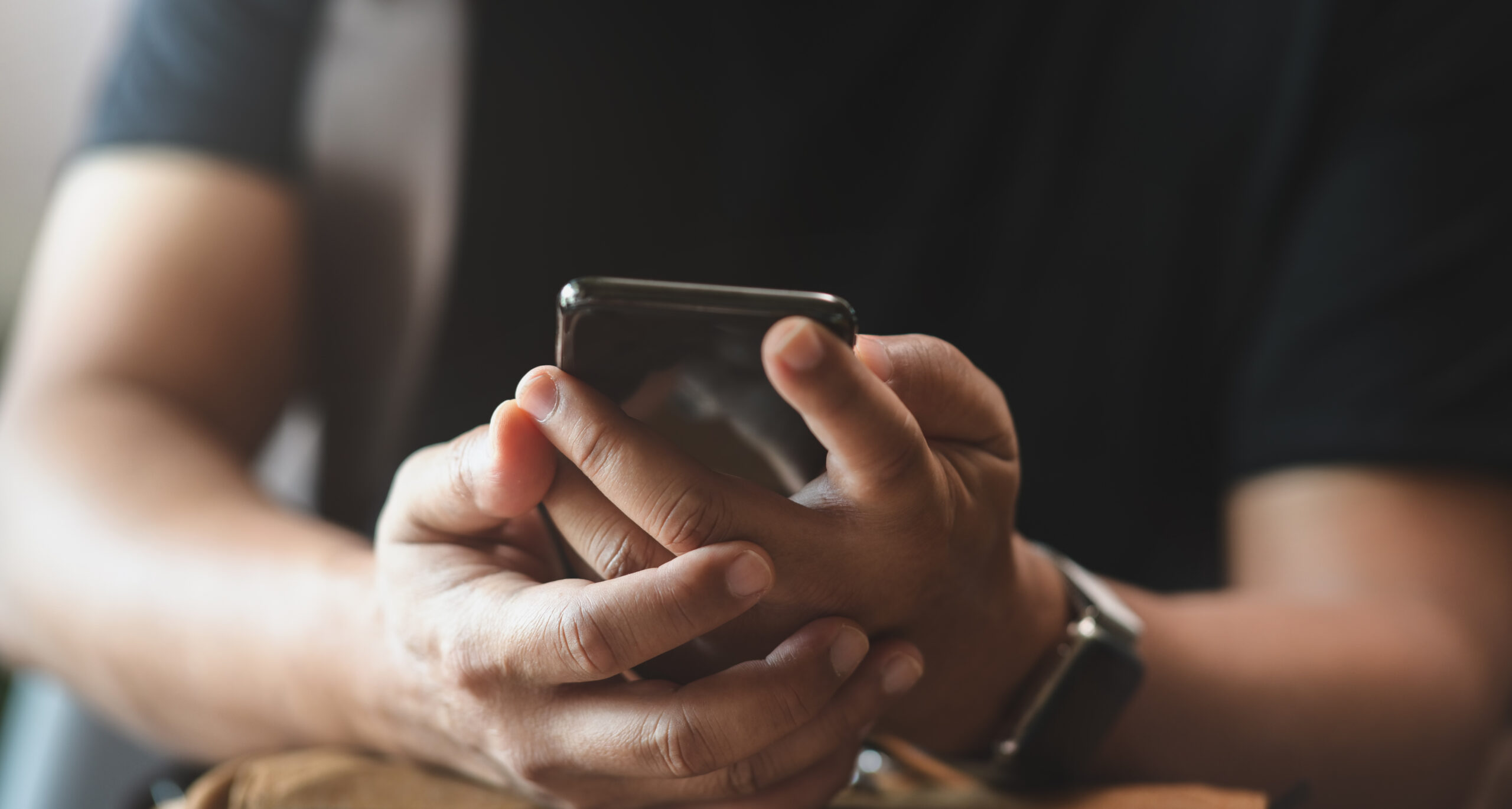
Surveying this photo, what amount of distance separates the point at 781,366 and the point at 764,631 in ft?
0.27

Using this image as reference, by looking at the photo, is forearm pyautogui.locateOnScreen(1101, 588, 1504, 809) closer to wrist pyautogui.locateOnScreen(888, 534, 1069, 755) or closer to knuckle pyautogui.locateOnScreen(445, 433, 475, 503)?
wrist pyautogui.locateOnScreen(888, 534, 1069, 755)

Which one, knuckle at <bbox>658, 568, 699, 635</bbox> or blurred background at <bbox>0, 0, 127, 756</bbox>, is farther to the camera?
blurred background at <bbox>0, 0, 127, 756</bbox>

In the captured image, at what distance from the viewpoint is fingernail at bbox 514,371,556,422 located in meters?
0.16

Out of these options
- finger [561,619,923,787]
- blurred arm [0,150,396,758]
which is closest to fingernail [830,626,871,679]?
finger [561,619,923,787]

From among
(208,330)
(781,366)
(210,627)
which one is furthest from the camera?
(208,330)

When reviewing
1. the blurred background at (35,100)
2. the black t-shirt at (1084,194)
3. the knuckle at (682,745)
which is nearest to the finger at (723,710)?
the knuckle at (682,745)

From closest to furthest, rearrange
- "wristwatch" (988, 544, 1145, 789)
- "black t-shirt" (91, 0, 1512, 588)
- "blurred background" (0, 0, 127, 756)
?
"wristwatch" (988, 544, 1145, 789) → "black t-shirt" (91, 0, 1512, 588) → "blurred background" (0, 0, 127, 756)

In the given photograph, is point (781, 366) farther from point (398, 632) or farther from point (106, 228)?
point (106, 228)

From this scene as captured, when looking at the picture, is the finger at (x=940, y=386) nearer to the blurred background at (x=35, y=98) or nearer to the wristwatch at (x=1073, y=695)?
the wristwatch at (x=1073, y=695)

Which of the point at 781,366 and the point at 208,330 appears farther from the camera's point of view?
the point at 208,330

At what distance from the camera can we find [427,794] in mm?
240

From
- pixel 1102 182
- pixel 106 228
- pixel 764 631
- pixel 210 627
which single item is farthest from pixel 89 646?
pixel 1102 182

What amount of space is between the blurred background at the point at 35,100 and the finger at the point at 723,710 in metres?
0.67

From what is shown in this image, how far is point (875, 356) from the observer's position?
0.16m
